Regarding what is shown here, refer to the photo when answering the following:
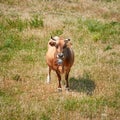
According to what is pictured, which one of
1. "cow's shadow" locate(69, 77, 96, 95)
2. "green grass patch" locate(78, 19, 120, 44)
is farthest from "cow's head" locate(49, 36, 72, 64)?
"green grass patch" locate(78, 19, 120, 44)

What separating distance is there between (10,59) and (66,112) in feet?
18.0

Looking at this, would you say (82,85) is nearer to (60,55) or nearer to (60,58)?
(60,58)

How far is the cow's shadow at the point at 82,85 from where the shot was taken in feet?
40.9

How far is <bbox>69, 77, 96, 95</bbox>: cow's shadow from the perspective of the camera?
40.9 feet

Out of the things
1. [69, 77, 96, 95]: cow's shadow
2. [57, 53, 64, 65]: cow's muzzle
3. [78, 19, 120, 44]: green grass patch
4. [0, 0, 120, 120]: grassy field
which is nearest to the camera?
[0, 0, 120, 120]: grassy field

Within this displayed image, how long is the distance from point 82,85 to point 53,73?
161 centimetres

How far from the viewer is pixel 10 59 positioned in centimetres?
1530

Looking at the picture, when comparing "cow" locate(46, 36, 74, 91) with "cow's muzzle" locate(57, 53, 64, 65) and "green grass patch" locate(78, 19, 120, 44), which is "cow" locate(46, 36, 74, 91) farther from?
"green grass patch" locate(78, 19, 120, 44)

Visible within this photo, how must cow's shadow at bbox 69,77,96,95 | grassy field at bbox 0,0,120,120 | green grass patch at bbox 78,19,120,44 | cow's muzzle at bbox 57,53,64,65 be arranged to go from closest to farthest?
grassy field at bbox 0,0,120,120 → cow's muzzle at bbox 57,53,64,65 → cow's shadow at bbox 69,77,96,95 → green grass patch at bbox 78,19,120,44

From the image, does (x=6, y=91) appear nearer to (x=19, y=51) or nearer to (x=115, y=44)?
(x=19, y=51)

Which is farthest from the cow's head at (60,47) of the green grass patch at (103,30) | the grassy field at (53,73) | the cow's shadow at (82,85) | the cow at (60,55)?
the green grass patch at (103,30)

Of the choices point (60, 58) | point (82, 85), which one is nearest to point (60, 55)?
point (60, 58)

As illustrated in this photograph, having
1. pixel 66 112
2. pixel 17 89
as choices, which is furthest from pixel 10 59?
A: pixel 66 112

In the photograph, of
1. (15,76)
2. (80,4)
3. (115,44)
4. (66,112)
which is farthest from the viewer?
(80,4)
